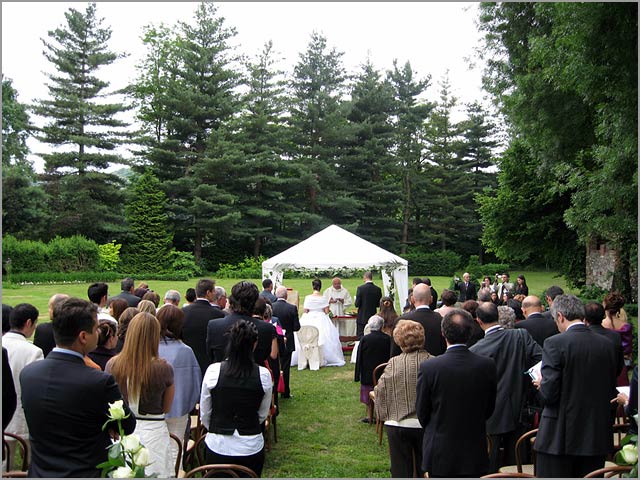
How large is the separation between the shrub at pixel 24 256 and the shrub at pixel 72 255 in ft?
1.37

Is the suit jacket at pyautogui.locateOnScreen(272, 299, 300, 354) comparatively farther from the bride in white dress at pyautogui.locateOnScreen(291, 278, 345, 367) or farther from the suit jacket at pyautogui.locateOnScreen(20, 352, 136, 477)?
the suit jacket at pyautogui.locateOnScreen(20, 352, 136, 477)

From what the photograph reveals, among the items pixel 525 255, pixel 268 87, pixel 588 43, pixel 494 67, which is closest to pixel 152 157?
pixel 268 87

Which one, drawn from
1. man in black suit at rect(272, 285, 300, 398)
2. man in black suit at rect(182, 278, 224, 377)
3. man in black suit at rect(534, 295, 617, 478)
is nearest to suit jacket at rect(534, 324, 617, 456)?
man in black suit at rect(534, 295, 617, 478)

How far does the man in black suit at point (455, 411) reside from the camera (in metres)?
3.61

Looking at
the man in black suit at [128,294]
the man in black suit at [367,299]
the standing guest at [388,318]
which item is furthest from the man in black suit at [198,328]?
the man in black suit at [367,299]

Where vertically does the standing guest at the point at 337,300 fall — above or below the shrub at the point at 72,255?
below

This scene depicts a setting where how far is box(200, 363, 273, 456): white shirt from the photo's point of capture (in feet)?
12.2

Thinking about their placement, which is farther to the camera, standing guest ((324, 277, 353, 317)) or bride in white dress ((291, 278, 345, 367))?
standing guest ((324, 277, 353, 317))

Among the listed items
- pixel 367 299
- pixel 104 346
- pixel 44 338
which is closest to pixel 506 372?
pixel 104 346

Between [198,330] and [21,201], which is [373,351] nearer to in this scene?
[198,330]

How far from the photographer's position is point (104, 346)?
4.29m

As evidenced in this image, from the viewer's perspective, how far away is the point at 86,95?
1420 inches

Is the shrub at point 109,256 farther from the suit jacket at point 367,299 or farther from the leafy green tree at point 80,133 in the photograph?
the suit jacket at point 367,299

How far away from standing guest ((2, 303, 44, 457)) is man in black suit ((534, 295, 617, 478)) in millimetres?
3489
